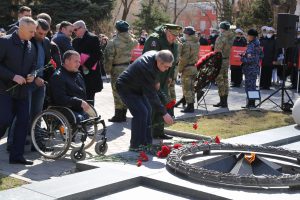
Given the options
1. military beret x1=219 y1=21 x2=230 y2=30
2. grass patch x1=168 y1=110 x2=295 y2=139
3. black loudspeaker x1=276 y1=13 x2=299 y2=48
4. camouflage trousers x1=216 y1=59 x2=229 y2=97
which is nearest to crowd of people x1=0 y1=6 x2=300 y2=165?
grass patch x1=168 y1=110 x2=295 y2=139

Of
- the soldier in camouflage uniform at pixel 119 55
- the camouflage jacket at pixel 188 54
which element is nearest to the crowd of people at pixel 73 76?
the soldier in camouflage uniform at pixel 119 55

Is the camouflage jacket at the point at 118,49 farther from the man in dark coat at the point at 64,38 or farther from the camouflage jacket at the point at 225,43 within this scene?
the camouflage jacket at the point at 225,43

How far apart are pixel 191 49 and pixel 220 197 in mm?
6805

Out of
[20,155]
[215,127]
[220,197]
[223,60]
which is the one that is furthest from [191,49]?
[220,197]

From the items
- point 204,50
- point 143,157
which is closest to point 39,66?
point 143,157

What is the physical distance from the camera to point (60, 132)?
23.6 ft

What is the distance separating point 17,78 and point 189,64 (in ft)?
19.6

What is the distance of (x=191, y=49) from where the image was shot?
1195 cm

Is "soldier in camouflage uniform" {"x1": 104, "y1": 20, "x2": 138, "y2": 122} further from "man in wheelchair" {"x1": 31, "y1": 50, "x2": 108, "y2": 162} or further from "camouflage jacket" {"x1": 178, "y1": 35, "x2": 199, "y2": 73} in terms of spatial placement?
"man in wheelchair" {"x1": 31, "y1": 50, "x2": 108, "y2": 162}

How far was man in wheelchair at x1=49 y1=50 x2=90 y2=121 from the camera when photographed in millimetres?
7426

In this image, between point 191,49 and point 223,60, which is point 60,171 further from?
point 223,60

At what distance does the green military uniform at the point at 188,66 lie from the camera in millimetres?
11961

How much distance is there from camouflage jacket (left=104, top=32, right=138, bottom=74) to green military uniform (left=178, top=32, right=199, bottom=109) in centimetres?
188

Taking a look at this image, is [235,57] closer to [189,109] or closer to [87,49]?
[189,109]
